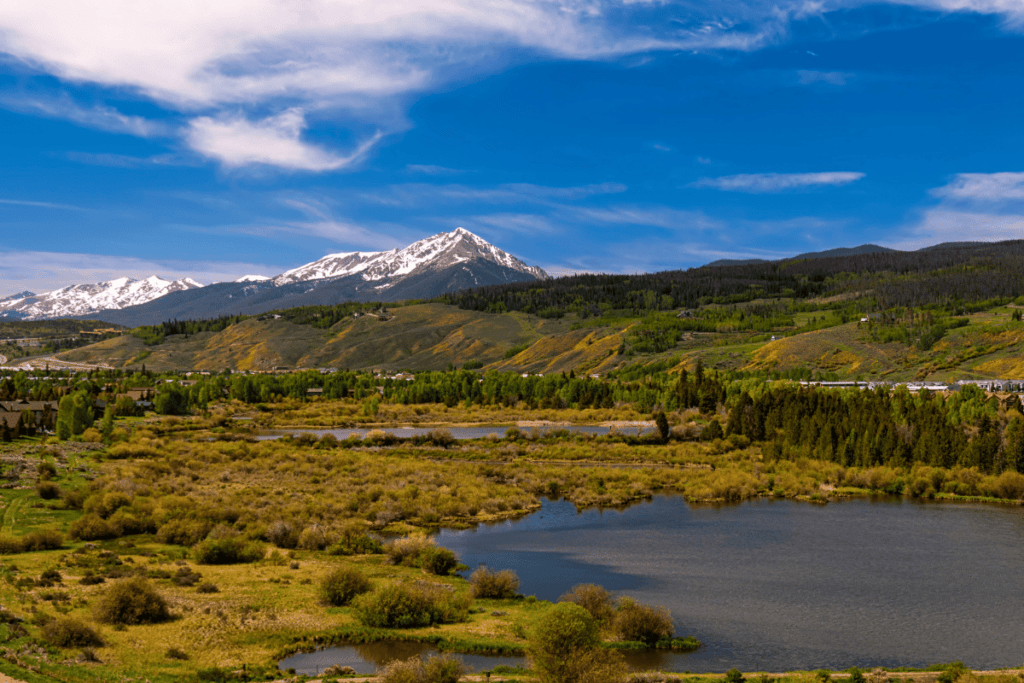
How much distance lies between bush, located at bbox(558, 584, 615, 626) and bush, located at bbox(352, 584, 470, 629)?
20.0 feet

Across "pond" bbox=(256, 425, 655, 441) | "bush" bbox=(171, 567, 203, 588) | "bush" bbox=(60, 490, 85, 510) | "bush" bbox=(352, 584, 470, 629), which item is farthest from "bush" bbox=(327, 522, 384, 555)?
"pond" bbox=(256, 425, 655, 441)

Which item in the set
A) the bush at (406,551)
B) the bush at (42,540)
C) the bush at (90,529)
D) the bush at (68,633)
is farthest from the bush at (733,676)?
Result: the bush at (90,529)

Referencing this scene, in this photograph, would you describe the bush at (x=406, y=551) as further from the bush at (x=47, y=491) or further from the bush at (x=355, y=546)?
the bush at (x=47, y=491)

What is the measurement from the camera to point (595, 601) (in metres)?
39.9

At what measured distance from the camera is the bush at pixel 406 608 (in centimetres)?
3919

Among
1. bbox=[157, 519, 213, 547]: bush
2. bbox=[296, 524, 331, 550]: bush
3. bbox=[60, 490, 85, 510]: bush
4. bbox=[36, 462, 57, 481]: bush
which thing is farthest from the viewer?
bbox=[36, 462, 57, 481]: bush

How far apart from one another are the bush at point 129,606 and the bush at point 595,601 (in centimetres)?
2059

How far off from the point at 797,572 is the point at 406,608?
27.6 m

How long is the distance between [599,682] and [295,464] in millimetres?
67629

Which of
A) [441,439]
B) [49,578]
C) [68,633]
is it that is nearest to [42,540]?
[49,578]

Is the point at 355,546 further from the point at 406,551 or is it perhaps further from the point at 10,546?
the point at 10,546

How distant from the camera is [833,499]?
81312 millimetres

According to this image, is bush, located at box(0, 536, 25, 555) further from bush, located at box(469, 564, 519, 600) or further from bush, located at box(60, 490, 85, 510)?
bush, located at box(469, 564, 519, 600)

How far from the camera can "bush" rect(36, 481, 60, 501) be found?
58.9 meters
